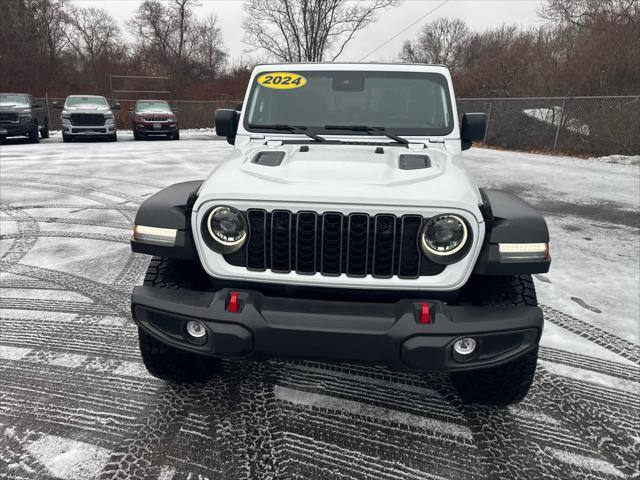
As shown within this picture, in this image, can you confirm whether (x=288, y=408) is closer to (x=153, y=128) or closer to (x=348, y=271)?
(x=348, y=271)

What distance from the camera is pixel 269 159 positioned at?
2.58m

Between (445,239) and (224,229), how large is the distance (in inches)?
39.9

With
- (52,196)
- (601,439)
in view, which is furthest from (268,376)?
(52,196)

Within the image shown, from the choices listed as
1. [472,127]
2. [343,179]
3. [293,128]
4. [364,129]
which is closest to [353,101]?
[364,129]

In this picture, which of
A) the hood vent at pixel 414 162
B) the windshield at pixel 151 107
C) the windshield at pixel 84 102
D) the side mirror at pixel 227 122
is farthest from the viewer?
the windshield at pixel 151 107

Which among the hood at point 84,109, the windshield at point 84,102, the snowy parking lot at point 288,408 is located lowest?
the snowy parking lot at point 288,408

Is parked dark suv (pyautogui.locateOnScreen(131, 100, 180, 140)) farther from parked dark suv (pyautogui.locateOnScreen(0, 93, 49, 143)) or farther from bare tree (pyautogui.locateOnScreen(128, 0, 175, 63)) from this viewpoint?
bare tree (pyautogui.locateOnScreen(128, 0, 175, 63))

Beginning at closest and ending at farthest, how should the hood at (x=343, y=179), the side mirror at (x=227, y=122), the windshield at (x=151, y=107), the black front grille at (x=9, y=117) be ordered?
the hood at (x=343, y=179) < the side mirror at (x=227, y=122) < the black front grille at (x=9, y=117) < the windshield at (x=151, y=107)

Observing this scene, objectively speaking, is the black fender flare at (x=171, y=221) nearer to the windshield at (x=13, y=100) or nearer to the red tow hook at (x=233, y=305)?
the red tow hook at (x=233, y=305)

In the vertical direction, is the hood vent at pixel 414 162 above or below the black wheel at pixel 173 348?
above

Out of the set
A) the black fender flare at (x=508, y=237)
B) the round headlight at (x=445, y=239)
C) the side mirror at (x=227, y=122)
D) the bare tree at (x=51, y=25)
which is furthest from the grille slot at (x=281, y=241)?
the bare tree at (x=51, y=25)

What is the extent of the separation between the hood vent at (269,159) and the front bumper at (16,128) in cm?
1669

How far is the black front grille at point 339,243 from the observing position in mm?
2029

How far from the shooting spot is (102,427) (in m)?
2.31
